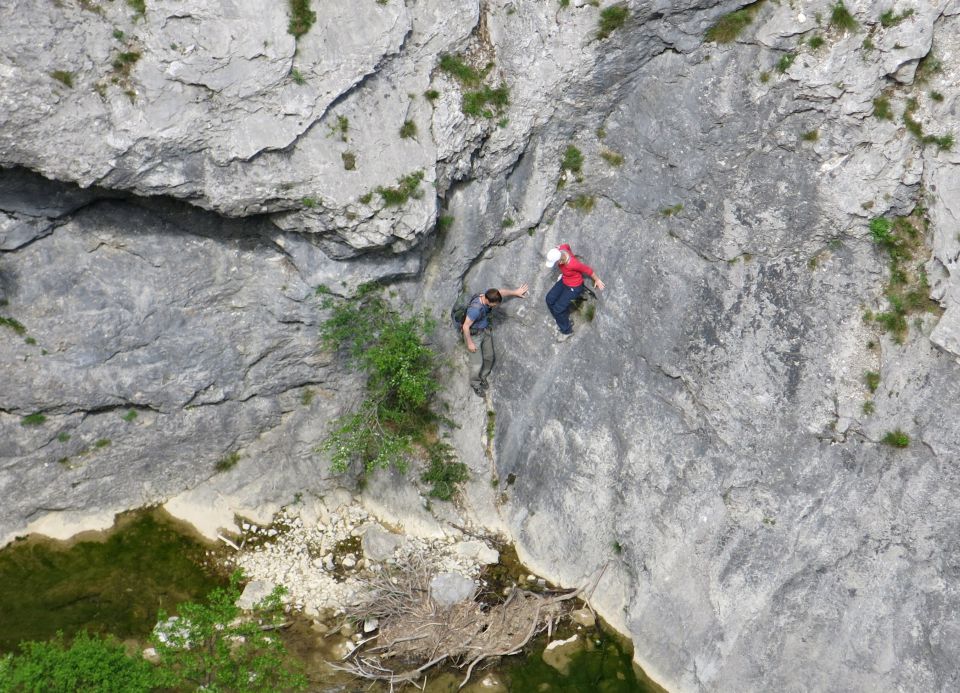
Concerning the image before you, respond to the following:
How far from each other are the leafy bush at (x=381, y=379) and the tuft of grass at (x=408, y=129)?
2.70 metres

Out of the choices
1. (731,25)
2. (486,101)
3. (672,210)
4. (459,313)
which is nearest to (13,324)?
(459,313)

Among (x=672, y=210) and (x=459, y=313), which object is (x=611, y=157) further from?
(x=459, y=313)

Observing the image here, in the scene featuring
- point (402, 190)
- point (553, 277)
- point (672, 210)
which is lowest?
point (553, 277)

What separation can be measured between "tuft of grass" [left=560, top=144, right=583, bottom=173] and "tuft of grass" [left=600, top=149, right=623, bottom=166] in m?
0.39

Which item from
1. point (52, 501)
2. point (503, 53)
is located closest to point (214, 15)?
point (503, 53)

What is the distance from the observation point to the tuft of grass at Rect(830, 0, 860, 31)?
35.8 ft

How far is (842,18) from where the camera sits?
10930 millimetres

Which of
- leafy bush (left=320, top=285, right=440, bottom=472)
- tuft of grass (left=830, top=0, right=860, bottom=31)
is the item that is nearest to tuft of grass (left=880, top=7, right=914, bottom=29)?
tuft of grass (left=830, top=0, right=860, bottom=31)

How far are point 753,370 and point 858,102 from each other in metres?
4.25

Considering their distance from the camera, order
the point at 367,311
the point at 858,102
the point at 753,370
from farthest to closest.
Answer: the point at 367,311
the point at 753,370
the point at 858,102

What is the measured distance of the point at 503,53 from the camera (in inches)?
496

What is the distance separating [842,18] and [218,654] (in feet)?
42.8

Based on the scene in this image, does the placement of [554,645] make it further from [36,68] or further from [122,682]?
[36,68]

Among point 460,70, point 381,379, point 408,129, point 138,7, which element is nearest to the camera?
point 138,7
